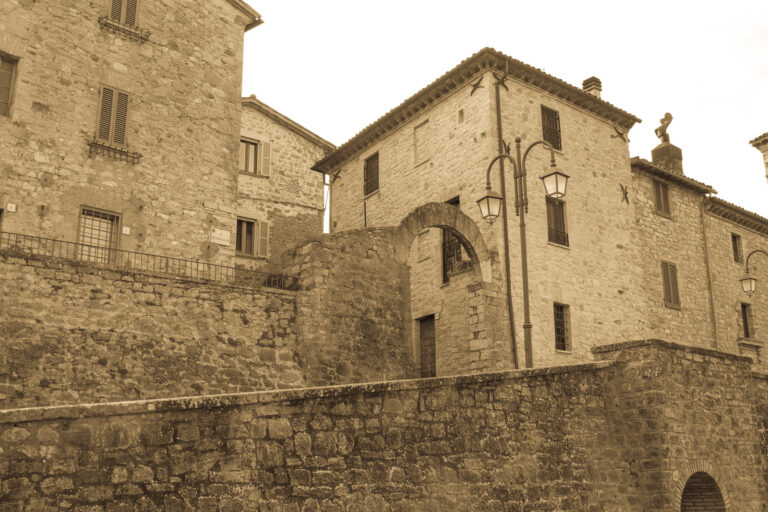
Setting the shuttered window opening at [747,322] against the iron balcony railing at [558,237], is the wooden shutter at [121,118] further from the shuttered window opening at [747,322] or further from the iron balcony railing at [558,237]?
the shuttered window opening at [747,322]

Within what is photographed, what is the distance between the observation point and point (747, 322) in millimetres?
27422

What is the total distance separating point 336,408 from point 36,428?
3.08 metres

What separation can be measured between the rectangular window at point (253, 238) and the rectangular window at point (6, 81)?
31.5 feet

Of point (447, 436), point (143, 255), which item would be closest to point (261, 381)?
point (143, 255)

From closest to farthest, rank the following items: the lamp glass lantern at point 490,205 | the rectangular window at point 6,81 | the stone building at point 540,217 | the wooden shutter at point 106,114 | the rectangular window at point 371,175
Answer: the lamp glass lantern at point 490,205, the rectangular window at point 6,81, the wooden shutter at point 106,114, the stone building at point 540,217, the rectangular window at point 371,175

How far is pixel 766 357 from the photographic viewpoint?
27688 mm

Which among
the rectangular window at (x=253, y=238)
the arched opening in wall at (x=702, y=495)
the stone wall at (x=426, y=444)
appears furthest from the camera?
the rectangular window at (x=253, y=238)

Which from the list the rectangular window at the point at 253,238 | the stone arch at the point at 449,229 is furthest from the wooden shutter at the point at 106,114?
the rectangular window at the point at 253,238

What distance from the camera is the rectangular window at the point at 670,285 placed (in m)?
23.6

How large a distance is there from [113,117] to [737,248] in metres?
23.8

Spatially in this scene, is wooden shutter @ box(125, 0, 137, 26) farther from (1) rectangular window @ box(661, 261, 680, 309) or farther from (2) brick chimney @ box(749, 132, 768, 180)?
(2) brick chimney @ box(749, 132, 768, 180)

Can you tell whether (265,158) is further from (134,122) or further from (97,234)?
(97,234)

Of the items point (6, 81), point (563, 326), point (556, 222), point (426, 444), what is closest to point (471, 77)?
point (556, 222)

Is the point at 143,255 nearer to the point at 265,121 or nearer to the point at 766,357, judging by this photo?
the point at 265,121
